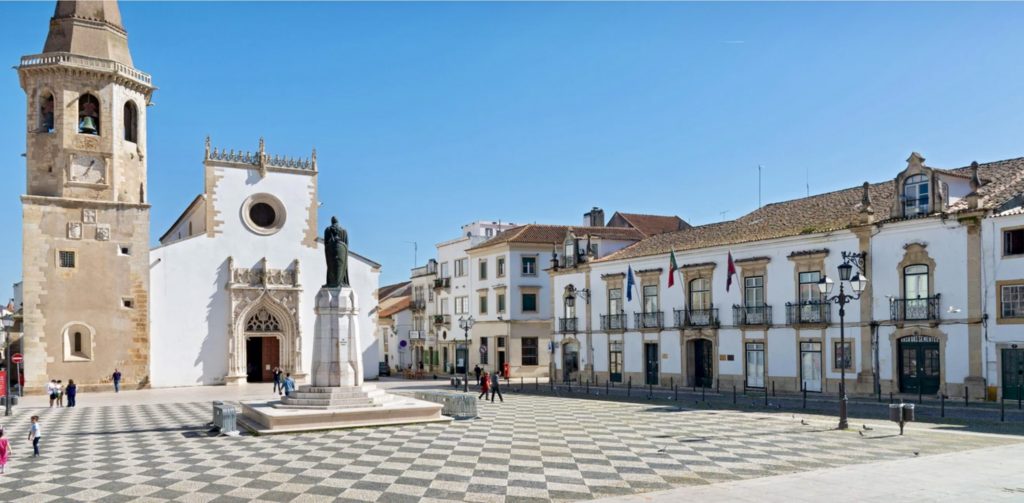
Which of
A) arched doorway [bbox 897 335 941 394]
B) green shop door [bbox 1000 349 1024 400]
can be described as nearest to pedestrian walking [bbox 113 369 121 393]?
arched doorway [bbox 897 335 941 394]

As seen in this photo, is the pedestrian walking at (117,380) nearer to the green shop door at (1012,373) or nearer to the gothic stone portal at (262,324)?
the gothic stone portal at (262,324)

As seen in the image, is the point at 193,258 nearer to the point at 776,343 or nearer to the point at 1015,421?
the point at 776,343

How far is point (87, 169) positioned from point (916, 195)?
37.3 m

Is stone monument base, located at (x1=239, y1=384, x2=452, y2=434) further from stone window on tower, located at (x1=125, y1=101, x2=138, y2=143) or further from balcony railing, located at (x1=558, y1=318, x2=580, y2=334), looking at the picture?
stone window on tower, located at (x1=125, y1=101, x2=138, y2=143)

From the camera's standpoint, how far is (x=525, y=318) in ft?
175

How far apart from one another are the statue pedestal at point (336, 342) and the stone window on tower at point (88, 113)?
23.6 meters

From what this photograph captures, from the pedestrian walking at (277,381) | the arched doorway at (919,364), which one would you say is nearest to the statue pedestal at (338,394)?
the pedestrian walking at (277,381)

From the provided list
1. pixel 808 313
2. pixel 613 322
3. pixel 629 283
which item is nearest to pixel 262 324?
pixel 613 322

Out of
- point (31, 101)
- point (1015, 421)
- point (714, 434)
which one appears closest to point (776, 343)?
point (1015, 421)

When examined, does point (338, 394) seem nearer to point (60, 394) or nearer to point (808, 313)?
point (60, 394)

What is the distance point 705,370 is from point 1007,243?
14.5 m

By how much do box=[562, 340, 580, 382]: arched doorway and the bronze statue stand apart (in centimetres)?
2323

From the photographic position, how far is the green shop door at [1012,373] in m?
26.2

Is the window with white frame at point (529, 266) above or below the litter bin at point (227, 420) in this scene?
above
